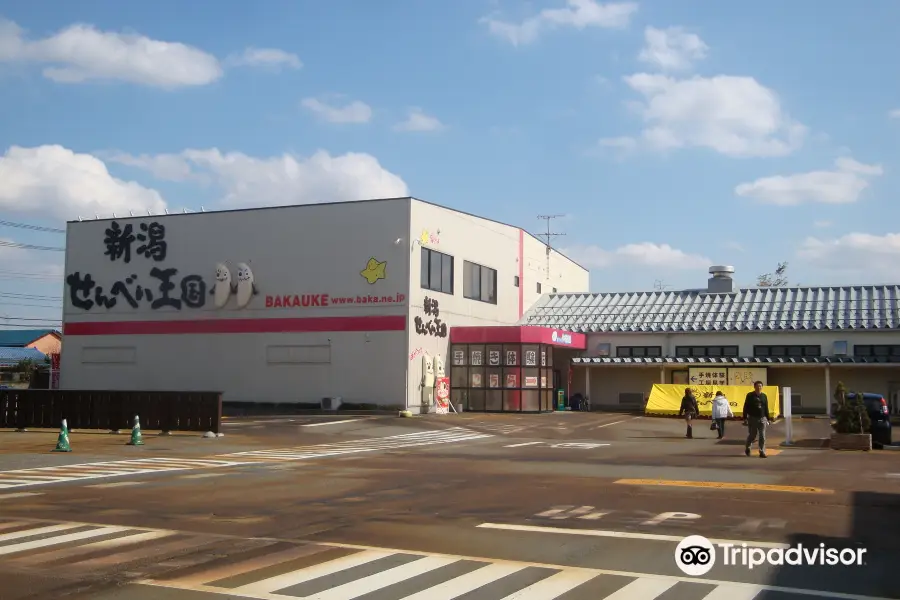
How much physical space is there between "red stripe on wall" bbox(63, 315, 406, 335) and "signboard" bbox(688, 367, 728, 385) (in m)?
16.3

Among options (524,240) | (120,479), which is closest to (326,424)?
(120,479)

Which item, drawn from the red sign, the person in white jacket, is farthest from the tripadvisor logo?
the red sign

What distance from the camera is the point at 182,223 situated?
4500cm

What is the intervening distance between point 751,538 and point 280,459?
519 inches

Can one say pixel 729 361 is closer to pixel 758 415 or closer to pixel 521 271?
pixel 521 271

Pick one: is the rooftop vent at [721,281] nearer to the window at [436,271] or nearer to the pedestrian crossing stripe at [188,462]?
the window at [436,271]

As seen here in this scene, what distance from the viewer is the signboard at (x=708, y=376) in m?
45.5

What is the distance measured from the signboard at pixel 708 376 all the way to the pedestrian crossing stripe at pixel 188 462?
2088 cm

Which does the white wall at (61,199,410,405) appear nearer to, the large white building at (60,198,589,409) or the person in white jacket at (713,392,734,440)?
the large white building at (60,198,589,409)

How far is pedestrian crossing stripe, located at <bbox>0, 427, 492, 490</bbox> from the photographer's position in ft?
54.1

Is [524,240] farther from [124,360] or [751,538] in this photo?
[751,538]

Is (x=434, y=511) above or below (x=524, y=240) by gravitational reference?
below

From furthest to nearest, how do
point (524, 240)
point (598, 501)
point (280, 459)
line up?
point (524, 240)
point (280, 459)
point (598, 501)

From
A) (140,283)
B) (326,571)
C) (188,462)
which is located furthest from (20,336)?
(326,571)
